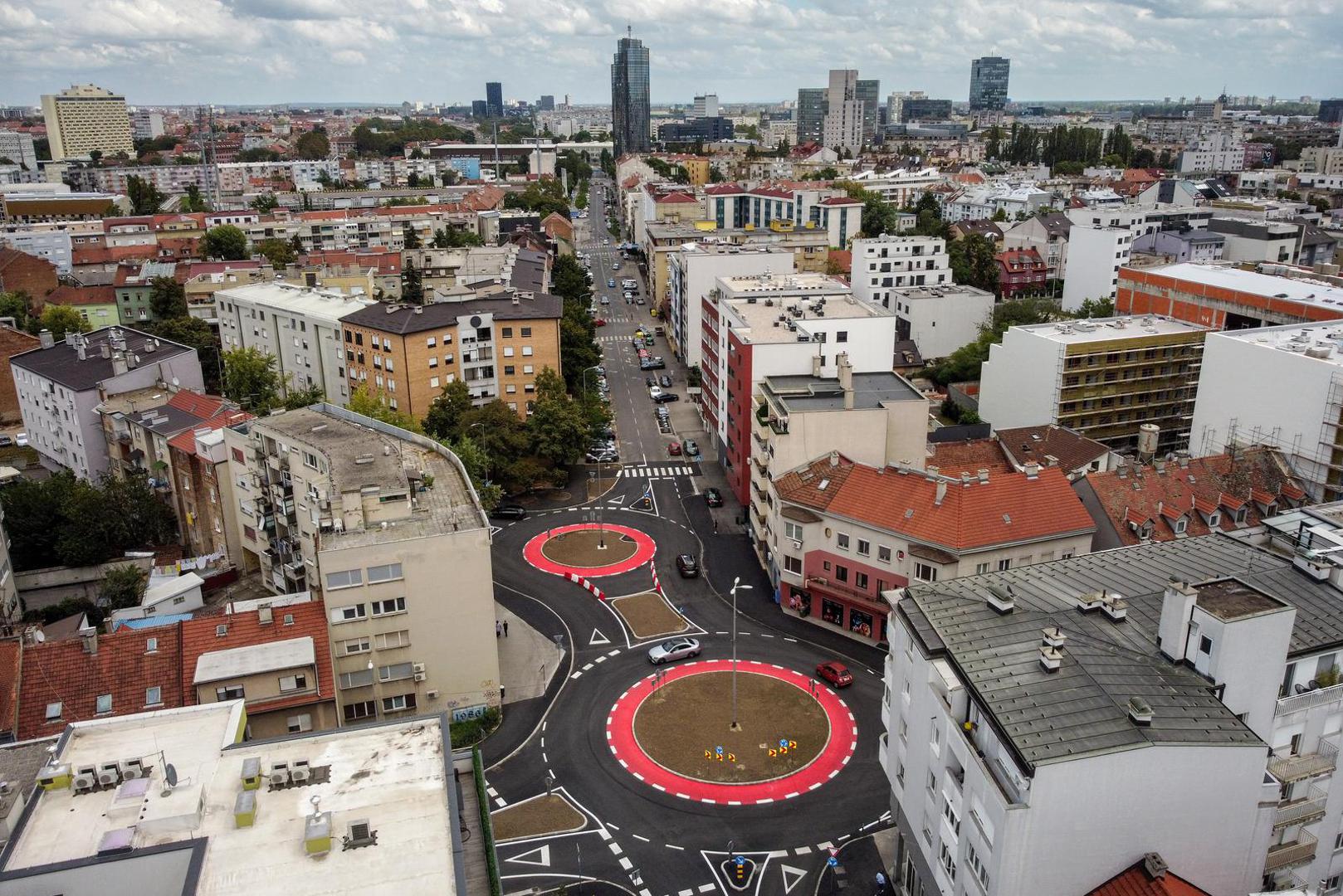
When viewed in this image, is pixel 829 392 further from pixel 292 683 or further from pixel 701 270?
pixel 701 270

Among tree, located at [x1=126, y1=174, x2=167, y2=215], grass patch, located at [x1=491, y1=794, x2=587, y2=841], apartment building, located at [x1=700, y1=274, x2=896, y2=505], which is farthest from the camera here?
tree, located at [x1=126, y1=174, x2=167, y2=215]

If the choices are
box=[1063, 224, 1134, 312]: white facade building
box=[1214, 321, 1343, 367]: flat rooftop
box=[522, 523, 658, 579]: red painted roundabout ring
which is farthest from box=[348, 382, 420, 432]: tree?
box=[1063, 224, 1134, 312]: white facade building

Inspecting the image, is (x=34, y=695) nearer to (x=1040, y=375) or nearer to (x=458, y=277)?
(x=1040, y=375)

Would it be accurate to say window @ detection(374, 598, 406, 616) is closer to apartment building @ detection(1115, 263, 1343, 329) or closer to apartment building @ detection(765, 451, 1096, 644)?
apartment building @ detection(765, 451, 1096, 644)

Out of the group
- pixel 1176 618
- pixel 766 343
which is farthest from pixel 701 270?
pixel 1176 618

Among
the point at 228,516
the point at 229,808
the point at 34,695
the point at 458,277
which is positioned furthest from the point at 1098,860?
the point at 458,277

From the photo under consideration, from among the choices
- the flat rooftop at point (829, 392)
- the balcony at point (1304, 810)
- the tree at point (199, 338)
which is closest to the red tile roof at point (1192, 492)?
the flat rooftop at point (829, 392)
